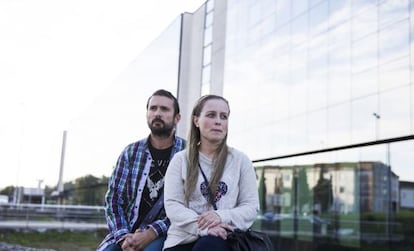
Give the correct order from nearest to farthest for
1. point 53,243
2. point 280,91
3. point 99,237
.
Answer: point 53,243 → point 99,237 → point 280,91

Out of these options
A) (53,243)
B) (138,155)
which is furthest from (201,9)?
(138,155)

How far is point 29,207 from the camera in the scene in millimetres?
20578

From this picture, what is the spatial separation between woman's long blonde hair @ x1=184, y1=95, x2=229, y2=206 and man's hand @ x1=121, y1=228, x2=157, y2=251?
0.34 m

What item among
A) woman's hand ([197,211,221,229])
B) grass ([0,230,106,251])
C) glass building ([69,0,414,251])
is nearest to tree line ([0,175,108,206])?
glass building ([69,0,414,251])

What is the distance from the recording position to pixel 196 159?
2.11 metres

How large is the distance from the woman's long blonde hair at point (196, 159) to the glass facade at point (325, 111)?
12.6 feet

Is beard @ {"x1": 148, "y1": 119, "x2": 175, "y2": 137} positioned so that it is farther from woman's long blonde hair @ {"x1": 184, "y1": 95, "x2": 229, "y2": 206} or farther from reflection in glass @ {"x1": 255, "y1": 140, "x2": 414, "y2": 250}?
reflection in glass @ {"x1": 255, "y1": 140, "x2": 414, "y2": 250}

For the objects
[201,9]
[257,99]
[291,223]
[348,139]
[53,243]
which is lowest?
[53,243]

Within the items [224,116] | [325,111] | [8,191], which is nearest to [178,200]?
[224,116]

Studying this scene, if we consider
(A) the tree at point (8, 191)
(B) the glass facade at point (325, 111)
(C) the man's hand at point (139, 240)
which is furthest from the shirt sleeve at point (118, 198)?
(A) the tree at point (8, 191)

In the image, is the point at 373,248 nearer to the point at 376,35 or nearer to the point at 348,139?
the point at 348,139

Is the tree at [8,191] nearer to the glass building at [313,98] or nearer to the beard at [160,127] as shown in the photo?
the glass building at [313,98]

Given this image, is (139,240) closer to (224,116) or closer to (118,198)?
(118,198)

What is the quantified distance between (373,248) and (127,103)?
2003 cm
